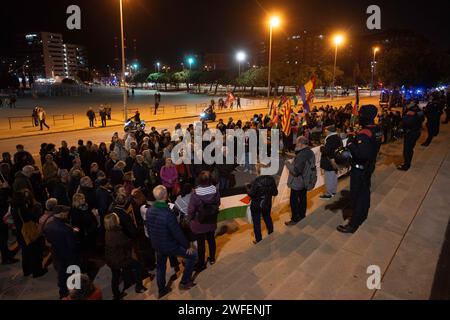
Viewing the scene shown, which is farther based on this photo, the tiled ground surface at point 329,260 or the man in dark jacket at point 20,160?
the man in dark jacket at point 20,160

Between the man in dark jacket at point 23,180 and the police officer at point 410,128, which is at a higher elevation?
the police officer at point 410,128

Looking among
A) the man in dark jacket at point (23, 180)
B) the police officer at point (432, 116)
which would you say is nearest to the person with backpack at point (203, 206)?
the man in dark jacket at point (23, 180)

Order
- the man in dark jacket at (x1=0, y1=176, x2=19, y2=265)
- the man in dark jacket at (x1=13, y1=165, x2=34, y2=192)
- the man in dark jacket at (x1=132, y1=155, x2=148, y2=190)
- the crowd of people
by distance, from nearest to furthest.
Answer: the crowd of people
the man in dark jacket at (x1=0, y1=176, x2=19, y2=265)
the man in dark jacket at (x1=13, y1=165, x2=34, y2=192)
the man in dark jacket at (x1=132, y1=155, x2=148, y2=190)

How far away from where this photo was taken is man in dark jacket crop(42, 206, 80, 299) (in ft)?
15.8

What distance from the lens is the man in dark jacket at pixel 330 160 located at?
6.80 meters

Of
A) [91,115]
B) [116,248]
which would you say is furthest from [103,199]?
[91,115]

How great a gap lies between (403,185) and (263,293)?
5319mm

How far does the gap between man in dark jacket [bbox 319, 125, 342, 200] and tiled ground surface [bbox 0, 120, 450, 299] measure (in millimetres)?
645

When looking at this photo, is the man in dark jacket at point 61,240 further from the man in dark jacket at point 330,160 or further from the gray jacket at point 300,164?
the man in dark jacket at point 330,160

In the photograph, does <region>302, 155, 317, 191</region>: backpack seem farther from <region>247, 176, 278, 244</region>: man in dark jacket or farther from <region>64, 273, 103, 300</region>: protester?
<region>64, 273, 103, 300</region>: protester

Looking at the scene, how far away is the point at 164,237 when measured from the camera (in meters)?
4.50

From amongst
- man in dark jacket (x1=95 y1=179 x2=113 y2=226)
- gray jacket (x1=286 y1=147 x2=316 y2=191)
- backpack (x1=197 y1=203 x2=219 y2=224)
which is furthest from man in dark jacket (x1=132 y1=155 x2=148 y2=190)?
gray jacket (x1=286 y1=147 x2=316 y2=191)

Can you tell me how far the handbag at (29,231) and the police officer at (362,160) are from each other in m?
5.08
